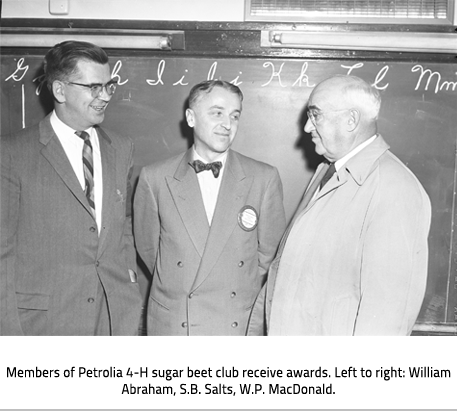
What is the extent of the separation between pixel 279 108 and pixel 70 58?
1125 millimetres

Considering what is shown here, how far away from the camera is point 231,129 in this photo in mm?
2402

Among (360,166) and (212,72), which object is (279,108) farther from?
(360,166)

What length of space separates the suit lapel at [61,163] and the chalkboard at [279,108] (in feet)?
2.13

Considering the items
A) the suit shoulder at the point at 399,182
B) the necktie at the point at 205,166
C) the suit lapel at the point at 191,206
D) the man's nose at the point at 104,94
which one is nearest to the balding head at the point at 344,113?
the suit shoulder at the point at 399,182

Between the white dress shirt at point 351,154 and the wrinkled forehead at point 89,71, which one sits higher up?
the wrinkled forehead at point 89,71

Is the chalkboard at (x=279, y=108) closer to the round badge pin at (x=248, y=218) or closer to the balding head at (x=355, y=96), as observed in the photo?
the round badge pin at (x=248, y=218)

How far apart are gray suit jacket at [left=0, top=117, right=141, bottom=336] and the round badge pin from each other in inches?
22.0

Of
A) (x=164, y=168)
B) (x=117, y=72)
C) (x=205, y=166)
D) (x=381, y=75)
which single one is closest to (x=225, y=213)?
(x=205, y=166)

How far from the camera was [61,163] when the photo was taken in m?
2.20

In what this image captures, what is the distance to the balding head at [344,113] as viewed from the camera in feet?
6.70
